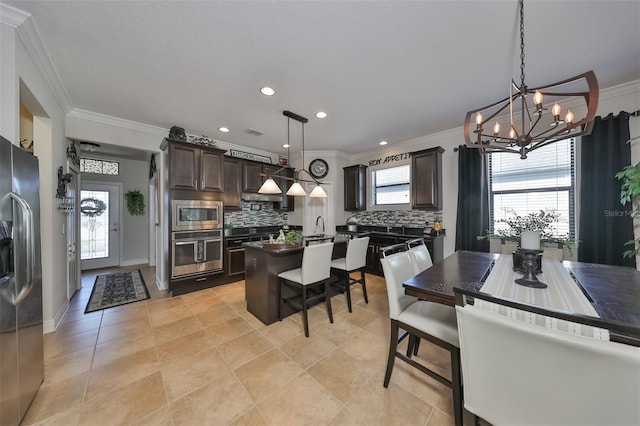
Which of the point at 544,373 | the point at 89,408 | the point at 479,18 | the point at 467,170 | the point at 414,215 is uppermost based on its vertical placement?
the point at 479,18

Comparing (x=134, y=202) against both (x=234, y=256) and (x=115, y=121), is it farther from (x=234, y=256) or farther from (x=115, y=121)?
(x=234, y=256)

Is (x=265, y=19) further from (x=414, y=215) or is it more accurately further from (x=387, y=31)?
(x=414, y=215)

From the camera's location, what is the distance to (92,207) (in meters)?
4.98

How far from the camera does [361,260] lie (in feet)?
9.93

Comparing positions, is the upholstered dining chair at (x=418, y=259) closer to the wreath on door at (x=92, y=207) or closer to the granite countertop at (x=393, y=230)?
the granite countertop at (x=393, y=230)

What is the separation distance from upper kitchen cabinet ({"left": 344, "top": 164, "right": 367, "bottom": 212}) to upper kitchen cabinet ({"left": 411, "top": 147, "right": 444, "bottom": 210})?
1.19m

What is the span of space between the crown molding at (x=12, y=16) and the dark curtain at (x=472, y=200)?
4.76 metres

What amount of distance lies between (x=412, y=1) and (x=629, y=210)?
3163 millimetres

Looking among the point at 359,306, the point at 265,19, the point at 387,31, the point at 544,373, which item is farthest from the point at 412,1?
the point at 359,306

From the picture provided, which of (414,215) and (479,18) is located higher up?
(479,18)

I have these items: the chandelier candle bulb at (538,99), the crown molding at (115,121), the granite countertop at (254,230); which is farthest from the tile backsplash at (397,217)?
the crown molding at (115,121)

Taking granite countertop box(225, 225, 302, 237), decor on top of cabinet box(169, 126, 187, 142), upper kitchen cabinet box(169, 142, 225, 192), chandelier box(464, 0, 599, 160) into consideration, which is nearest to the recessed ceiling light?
upper kitchen cabinet box(169, 142, 225, 192)

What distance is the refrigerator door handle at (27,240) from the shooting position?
124 cm

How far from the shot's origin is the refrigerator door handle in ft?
4.05
